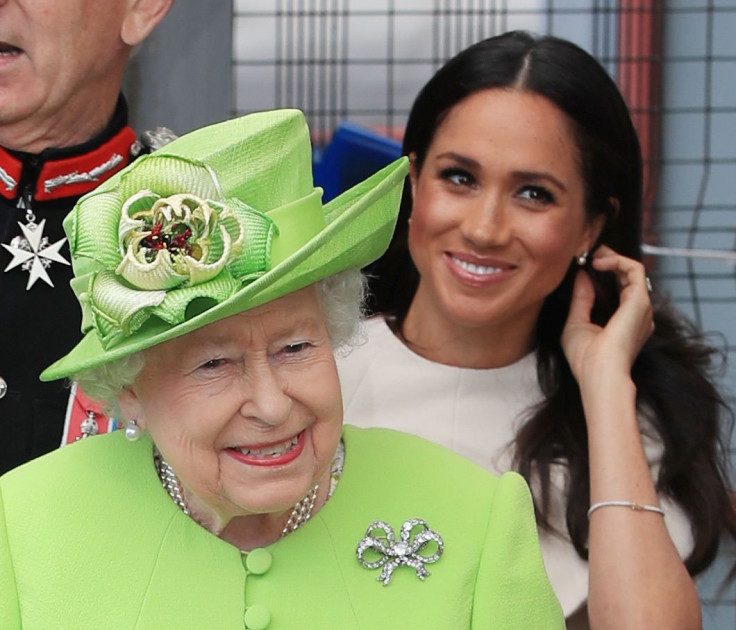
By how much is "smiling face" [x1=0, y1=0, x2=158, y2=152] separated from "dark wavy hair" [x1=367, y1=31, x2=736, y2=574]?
812 mm

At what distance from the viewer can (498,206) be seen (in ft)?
10.9

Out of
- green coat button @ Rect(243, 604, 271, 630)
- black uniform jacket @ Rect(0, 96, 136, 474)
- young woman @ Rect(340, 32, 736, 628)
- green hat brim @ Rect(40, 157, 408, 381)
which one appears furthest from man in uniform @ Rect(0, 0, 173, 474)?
young woman @ Rect(340, 32, 736, 628)

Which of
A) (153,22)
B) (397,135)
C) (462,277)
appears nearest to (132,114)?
(153,22)

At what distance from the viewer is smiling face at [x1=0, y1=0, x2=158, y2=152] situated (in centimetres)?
286

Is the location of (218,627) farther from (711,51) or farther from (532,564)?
(711,51)

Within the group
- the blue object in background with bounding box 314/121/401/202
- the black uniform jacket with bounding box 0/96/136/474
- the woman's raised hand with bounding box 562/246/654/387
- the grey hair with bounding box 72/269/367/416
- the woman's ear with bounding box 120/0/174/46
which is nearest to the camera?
the grey hair with bounding box 72/269/367/416

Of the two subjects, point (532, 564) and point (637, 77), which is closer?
point (532, 564)

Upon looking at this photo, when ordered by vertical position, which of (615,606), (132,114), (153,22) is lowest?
(615,606)

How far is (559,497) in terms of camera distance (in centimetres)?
326

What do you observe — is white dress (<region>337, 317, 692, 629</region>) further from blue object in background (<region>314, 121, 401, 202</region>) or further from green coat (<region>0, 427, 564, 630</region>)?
green coat (<region>0, 427, 564, 630</region>)

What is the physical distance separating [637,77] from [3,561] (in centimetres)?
379

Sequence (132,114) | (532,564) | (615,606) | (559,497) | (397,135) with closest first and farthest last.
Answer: (532,564)
(615,606)
(559,497)
(132,114)
(397,135)

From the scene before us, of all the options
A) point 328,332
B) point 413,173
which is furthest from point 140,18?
point 328,332

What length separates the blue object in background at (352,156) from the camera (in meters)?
4.02
